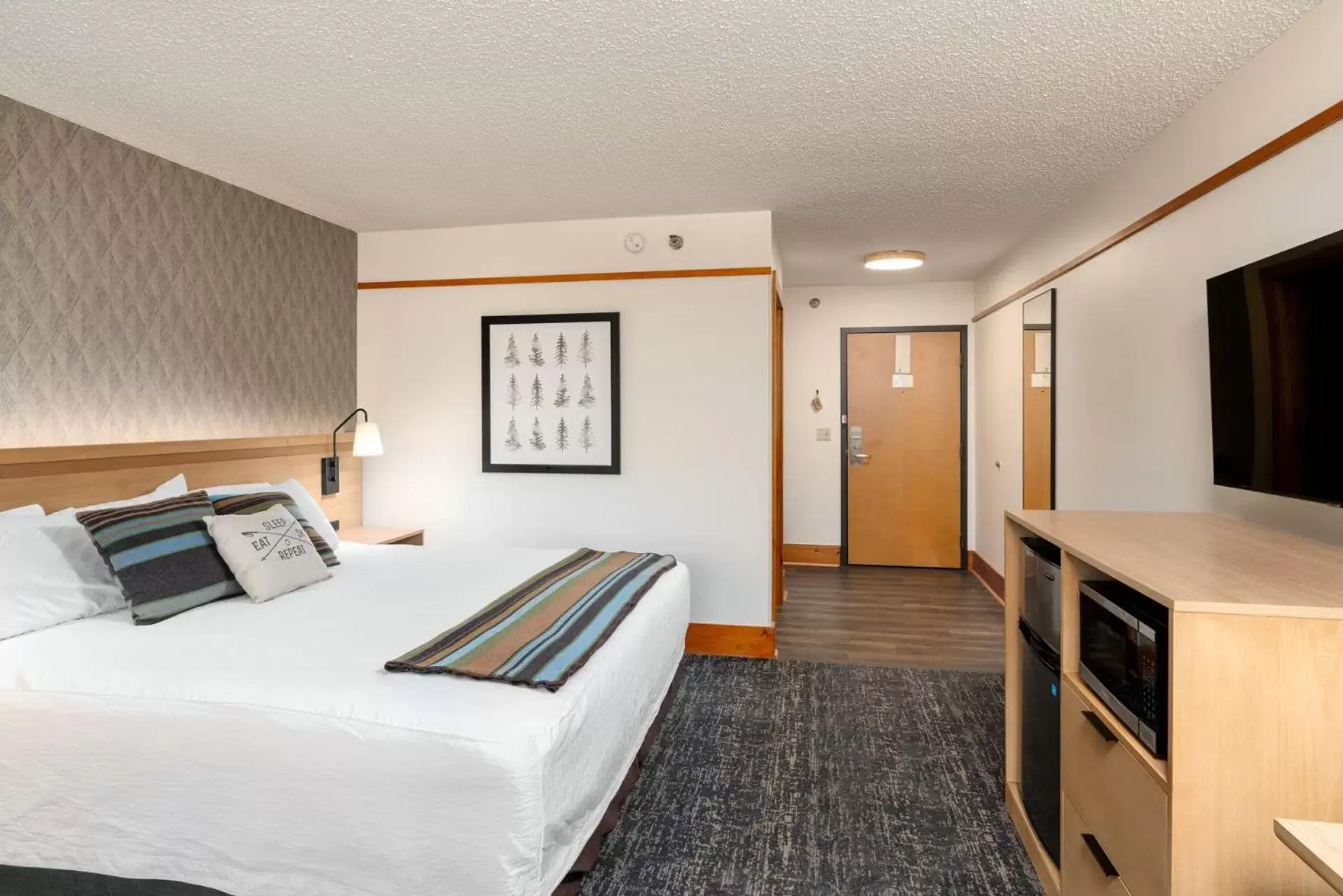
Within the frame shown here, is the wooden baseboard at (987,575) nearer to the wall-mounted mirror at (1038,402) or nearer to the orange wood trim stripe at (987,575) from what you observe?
the orange wood trim stripe at (987,575)

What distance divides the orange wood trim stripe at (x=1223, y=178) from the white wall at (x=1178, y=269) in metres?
0.03

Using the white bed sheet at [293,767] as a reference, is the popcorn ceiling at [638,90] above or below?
above

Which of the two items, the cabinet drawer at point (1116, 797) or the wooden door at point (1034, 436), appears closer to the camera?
the cabinet drawer at point (1116, 797)

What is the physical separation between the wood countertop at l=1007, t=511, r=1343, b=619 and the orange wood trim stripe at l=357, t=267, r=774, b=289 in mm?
2146

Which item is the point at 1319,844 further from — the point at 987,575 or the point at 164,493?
the point at 987,575

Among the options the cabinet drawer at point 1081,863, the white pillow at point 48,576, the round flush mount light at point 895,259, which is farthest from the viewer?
the round flush mount light at point 895,259

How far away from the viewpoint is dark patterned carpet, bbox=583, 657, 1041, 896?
6.96ft

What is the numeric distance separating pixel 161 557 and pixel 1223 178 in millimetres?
3793

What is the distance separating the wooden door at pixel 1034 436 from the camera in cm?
413

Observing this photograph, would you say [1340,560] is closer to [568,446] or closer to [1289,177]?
[1289,177]

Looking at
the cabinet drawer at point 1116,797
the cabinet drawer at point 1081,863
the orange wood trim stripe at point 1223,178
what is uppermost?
the orange wood trim stripe at point 1223,178

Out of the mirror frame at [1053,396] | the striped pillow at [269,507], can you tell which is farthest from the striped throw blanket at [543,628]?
the mirror frame at [1053,396]

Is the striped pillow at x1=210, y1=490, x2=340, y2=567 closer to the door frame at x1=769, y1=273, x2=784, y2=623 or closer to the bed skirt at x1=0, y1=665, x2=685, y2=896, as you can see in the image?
the bed skirt at x1=0, y1=665, x2=685, y2=896

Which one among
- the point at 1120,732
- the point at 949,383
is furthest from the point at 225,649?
the point at 949,383
